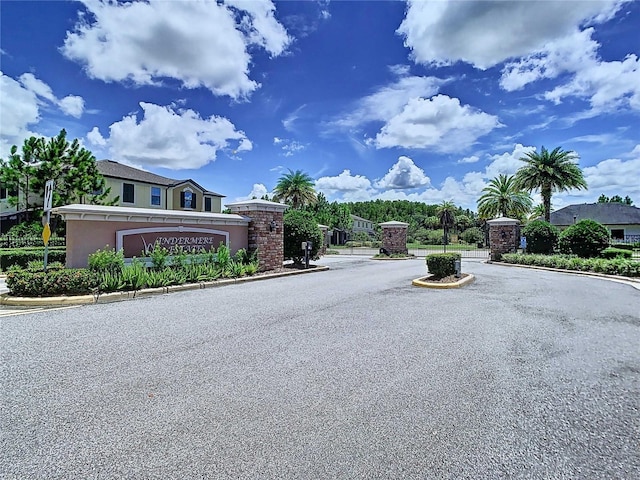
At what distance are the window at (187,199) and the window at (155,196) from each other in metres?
1.81

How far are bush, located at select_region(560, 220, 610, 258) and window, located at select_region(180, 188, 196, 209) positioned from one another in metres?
27.3

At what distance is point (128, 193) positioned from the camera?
95.4 feet

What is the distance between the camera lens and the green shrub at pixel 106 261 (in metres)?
9.18

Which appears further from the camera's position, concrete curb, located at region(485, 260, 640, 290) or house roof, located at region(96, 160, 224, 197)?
house roof, located at region(96, 160, 224, 197)

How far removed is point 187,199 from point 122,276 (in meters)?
24.7

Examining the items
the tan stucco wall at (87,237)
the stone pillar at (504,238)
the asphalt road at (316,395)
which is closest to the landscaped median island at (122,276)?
the tan stucco wall at (87,237)

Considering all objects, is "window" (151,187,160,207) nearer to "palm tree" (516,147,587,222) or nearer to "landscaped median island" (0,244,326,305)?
"landscaped median island" (0,244,326,305)

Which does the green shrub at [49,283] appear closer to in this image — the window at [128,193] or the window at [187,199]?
the window at [128,193]

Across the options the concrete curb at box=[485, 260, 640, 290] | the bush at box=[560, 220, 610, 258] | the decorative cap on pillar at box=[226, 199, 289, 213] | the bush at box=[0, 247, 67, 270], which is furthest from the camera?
the bush at box=[560, 220, 610, 258]

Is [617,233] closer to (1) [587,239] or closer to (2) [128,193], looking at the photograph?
(1) [587,239]

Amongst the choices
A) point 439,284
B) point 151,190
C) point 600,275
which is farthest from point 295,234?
point 151,190

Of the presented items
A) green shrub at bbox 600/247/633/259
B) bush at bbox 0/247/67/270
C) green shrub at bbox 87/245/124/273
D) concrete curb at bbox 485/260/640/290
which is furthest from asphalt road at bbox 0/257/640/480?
green shrub at bbox 600/247/633/259

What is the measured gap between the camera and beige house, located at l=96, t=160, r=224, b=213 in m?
28.4

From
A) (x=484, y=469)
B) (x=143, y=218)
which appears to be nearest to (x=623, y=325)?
(x=484, y=469)
